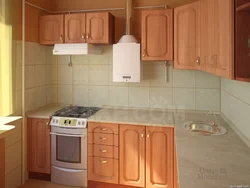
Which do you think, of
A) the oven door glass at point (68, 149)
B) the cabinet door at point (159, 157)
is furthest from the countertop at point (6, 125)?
the cabinet door at point (159, 157)

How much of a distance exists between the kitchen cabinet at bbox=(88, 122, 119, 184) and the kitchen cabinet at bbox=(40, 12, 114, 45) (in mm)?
1108

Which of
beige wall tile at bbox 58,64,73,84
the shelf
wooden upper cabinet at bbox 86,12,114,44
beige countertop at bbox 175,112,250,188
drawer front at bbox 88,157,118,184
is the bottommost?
drawer front at bbox 88,157,118,184

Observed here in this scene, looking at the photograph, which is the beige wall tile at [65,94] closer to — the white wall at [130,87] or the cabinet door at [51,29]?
the white wall at [130,87]

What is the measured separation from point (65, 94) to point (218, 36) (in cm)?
241

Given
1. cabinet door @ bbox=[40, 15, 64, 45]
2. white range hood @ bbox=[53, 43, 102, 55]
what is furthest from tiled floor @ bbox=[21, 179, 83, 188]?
cabinet door @ bbox=[40, 15, 64, 45]

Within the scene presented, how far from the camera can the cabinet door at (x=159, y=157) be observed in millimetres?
2377

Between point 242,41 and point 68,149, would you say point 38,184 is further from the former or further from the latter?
point 242,41

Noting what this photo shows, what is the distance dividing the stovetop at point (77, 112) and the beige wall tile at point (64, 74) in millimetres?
422

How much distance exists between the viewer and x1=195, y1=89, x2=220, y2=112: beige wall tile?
2793mm

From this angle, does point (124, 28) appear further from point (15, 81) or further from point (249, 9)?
point (249, 9)

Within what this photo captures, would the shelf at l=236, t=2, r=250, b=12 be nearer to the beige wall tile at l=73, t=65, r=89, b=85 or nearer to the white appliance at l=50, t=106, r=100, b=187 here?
the white appliance at l=50, t=106, r=100, b=187

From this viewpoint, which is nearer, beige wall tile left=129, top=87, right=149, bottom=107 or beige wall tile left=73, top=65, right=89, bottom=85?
beige wall tile left=129, top=87, right=149, bottom=107

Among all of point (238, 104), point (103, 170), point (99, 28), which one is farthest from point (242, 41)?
point (103, 170)

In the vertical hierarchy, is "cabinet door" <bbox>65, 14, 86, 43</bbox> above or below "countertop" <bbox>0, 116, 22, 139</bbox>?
above
